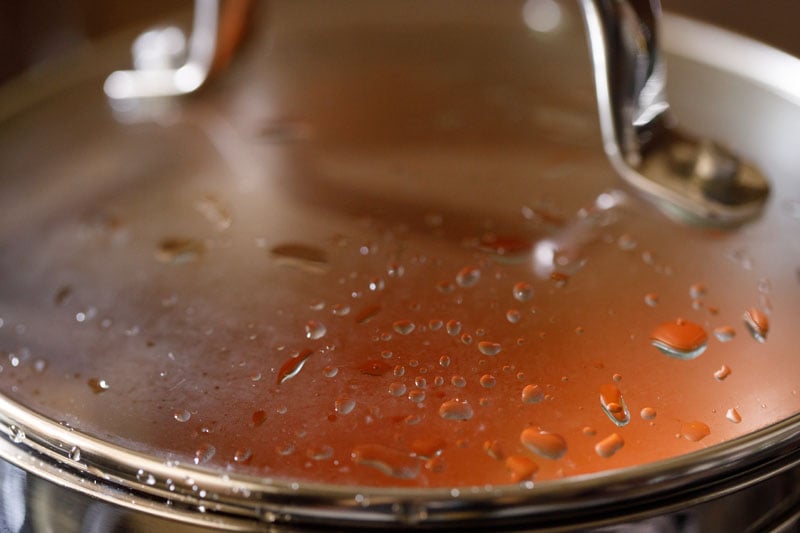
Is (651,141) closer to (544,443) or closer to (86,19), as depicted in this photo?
(544,443)

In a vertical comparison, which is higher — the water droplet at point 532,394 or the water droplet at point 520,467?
the water droplet at point 532,394

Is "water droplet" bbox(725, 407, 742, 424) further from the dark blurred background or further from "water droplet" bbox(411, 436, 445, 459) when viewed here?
the dark blurred background

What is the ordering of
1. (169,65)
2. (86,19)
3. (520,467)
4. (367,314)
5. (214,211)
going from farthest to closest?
(86,19), (169,65), (214,211), (367,314), (520,467)

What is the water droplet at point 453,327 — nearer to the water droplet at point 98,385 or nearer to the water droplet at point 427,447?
the water droplet at point 427,447

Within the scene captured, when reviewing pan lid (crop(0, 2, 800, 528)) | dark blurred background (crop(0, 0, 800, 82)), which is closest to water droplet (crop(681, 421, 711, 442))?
pan lid (crop(0, 2, 800, 528))

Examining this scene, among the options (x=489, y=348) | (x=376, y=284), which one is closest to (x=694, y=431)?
(x=489, y=348)

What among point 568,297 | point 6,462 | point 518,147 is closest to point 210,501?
point 6,462

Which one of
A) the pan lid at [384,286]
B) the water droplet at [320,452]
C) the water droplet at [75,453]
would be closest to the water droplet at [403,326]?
the pan lid at [384,286]
